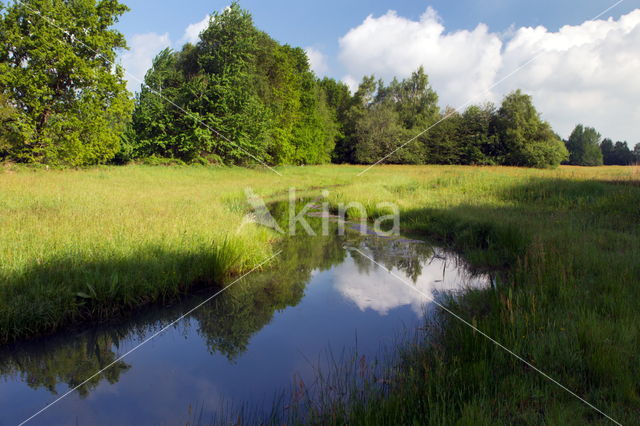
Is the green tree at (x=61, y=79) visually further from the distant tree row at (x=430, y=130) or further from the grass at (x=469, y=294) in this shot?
the distant tree row at (x=430, y=130)

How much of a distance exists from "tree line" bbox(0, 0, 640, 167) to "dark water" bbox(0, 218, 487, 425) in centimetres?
1747

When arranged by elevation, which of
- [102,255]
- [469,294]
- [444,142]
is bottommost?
[469,294]

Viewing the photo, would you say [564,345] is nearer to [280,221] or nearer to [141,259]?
[141,259]

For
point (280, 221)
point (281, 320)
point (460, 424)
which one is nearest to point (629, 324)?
point (460, 424)

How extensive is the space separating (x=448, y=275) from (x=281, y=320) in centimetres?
350

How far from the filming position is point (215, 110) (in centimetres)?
3023

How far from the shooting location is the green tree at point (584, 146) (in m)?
60.1

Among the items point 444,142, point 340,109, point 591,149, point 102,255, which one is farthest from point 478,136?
point 102,255

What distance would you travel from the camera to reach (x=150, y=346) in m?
4.52

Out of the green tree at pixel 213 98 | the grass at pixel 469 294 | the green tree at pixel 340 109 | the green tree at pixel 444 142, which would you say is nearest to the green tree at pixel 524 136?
the green tree at pixel 444 142

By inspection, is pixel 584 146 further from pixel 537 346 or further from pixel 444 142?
pixel 537 346

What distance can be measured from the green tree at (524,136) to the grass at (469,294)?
33680 millimetres

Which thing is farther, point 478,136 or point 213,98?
point 478,136

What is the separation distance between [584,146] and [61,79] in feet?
248
